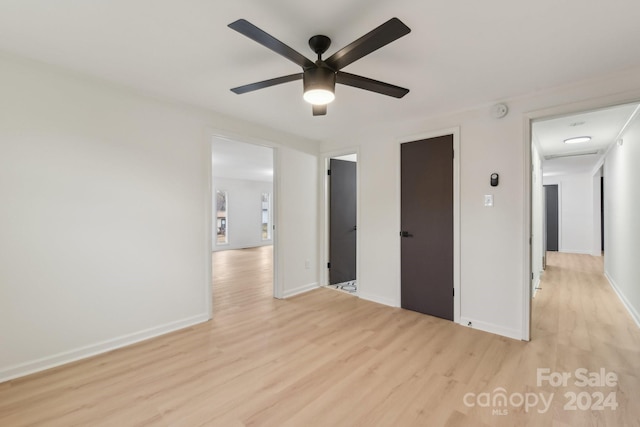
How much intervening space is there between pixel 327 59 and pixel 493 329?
2985 millimetres

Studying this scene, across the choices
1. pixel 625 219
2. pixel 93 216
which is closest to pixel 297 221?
pixel 93 216

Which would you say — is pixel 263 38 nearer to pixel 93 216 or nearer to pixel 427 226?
pixel 93 216

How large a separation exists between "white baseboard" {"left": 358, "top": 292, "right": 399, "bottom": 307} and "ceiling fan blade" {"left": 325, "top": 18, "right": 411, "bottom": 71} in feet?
9.60

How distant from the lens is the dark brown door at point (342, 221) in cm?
457

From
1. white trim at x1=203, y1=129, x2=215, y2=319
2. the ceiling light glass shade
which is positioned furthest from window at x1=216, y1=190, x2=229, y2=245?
the ceiling light glass shade

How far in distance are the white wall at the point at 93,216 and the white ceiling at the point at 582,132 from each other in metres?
3.80

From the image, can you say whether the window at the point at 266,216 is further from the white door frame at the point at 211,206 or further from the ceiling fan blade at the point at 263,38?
the ceiling fan blade at the point at 263,38

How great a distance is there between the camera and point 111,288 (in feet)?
8.10

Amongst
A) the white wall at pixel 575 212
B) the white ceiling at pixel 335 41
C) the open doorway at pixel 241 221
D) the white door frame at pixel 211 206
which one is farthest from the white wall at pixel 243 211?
the white wall at pixel 575 212

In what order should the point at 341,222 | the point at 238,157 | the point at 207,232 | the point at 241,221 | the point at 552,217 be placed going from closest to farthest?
1. the point at 207,232
2. the point at 341,222
3. the point at 238,157
4. the point at 552,217
5. the point at 241,221

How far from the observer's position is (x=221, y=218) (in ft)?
30.4

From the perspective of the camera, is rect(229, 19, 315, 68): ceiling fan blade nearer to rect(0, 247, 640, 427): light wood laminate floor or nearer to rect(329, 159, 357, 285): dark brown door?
rect(0, 247, 640, 427): light wood laminate floor

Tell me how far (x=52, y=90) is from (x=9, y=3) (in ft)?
2.70

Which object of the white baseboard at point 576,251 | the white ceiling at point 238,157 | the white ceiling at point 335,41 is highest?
the white ceiling at point 238,157
